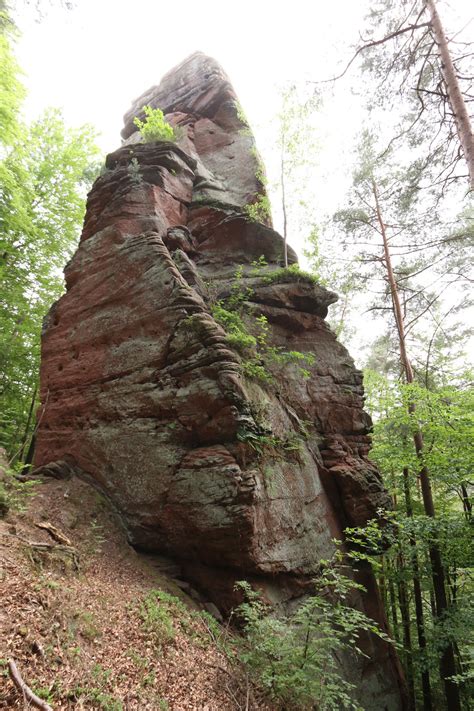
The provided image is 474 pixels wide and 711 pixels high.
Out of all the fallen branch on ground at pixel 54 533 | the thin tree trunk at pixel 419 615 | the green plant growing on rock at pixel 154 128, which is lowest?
the thin tree trunk at pixel 419 615

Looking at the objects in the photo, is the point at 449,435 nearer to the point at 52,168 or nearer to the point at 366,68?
the point at 366,68

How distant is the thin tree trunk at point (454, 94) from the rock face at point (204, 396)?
5.69 m

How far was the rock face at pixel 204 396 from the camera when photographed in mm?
7285

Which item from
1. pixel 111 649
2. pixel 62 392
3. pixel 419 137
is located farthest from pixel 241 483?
pixel 419 137

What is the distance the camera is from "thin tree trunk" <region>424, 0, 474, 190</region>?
6480mm

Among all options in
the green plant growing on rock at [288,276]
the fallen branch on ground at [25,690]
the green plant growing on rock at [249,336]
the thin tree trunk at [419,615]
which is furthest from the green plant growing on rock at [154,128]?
the thin tree trunk at [419,615]

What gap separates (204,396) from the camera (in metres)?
7.78

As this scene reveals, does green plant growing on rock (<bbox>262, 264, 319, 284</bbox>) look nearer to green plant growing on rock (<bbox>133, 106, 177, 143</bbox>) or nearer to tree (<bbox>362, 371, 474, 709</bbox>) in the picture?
tree (<bbox>362, 371, 474, 709</bbox>)

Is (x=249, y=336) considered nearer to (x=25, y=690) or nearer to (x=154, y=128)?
(x=25, y=690)

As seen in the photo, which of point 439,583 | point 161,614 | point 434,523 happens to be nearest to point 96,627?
point 161,614

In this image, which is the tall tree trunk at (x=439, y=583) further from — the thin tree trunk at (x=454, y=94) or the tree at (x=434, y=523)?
the thin tree trunk at (x=454, y=94)

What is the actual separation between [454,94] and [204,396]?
7.78m

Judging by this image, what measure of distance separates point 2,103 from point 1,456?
9147 mm

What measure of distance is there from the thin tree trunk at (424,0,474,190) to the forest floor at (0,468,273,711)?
8672 mm
